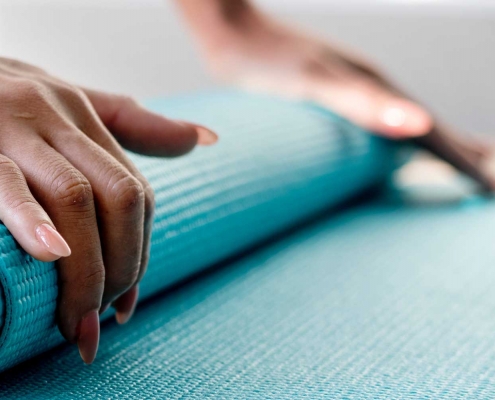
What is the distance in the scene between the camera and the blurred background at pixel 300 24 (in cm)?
262

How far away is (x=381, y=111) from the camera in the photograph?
4.97 feet

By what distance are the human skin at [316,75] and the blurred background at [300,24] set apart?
34.9 inches

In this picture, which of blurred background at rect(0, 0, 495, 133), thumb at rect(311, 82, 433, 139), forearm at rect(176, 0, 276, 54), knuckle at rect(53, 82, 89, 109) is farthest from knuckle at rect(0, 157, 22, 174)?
blurred background at rect(0, 0, 495, 133)

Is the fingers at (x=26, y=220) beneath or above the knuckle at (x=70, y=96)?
beneath

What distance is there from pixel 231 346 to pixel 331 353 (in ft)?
0.35

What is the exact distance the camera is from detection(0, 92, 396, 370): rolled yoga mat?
579 millimetres

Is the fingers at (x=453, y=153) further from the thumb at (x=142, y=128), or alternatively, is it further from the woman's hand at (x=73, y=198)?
the woman's hand at (x=73, y=198)

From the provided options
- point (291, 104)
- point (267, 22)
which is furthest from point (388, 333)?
point (267, 22)

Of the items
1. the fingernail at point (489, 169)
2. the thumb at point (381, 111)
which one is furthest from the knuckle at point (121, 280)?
the fingernail at point (489, 169)

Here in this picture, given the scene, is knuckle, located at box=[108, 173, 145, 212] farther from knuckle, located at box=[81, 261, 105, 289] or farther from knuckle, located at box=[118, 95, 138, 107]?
knuckle, located at box=[118, 95, 138, 107]

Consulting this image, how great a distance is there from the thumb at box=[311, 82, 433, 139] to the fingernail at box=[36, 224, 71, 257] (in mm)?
1111

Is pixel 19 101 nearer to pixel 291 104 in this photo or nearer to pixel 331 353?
pixel 331 353

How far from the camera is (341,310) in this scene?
84cm

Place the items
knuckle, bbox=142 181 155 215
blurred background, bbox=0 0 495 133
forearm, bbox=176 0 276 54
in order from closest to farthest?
knuckle, bbox=142 181 155 215
forearm, bbox=176 0 276 54
blurred background, bbox=0 0 495 133
